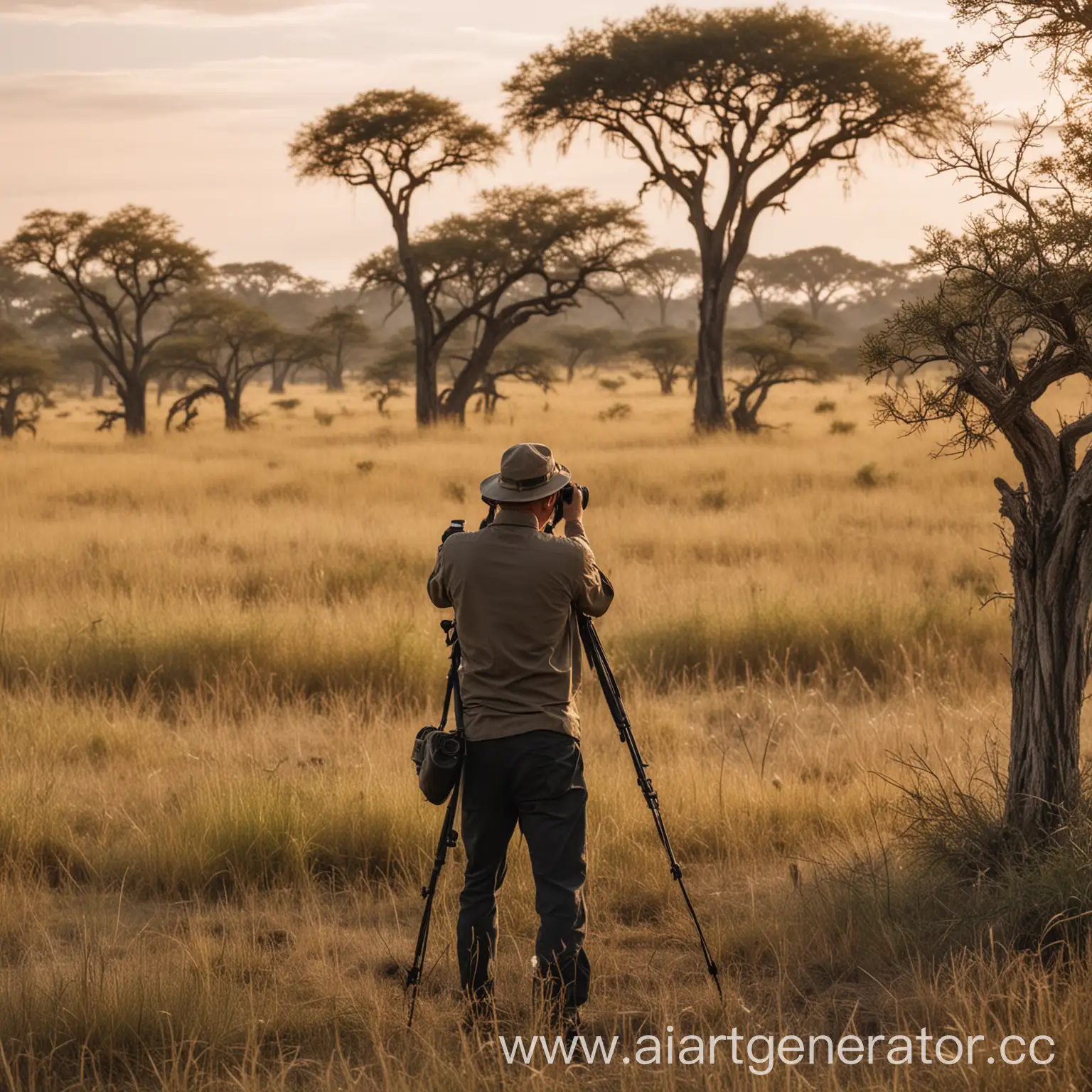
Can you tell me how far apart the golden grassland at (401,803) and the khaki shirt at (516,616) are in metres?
0.89

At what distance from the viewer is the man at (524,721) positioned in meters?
3.55

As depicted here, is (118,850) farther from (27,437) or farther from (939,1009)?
(27,437)

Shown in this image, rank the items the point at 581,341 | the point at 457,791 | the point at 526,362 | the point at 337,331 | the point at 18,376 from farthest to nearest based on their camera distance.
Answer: the point at 581,341
the point at 337,331
the point at 526,362
the point at 18,376
the point at 457,791

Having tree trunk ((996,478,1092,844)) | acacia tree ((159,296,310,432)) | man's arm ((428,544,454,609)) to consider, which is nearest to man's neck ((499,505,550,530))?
man's arm ((428,544,454,609))

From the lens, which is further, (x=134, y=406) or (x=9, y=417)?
(x=9, y=417)

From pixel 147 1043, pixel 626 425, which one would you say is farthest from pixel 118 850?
pixel 626 425

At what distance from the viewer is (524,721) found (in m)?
3.57

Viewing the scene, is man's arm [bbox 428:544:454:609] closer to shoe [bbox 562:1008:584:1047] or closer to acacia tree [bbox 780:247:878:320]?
shoe [bbox 562:1008:584:1047]

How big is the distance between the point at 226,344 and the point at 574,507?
36364 mm

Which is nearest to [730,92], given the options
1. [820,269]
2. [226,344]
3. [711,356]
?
[711,356]

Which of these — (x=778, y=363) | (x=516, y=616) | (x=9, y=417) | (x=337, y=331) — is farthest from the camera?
(x=337, y=331)

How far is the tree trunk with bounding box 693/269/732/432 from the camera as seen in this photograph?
2591cm

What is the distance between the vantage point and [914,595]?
30.3 ft

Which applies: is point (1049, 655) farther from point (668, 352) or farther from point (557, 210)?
point (668, 352)
